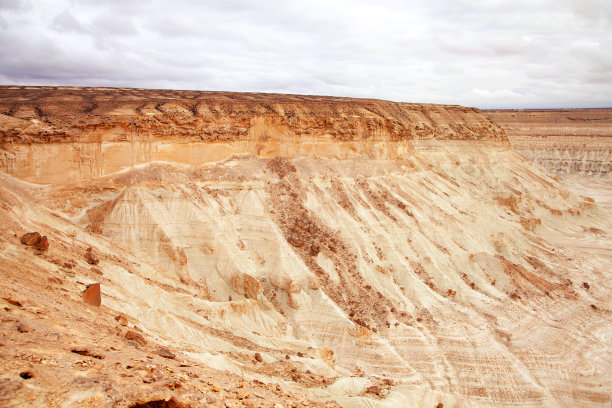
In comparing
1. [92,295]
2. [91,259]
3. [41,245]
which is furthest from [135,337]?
[91,259]

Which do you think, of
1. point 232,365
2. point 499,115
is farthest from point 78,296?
point 499,115

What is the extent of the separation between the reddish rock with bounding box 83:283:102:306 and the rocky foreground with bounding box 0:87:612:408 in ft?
0.22

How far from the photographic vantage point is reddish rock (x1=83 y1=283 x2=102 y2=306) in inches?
538

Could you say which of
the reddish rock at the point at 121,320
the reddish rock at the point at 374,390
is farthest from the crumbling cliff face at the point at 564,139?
the reddish rock at the point at 121,320

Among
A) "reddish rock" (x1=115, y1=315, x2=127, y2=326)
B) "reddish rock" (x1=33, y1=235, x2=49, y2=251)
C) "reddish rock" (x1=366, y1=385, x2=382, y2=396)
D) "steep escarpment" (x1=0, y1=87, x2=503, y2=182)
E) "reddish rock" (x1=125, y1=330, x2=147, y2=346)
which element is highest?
"steep escarpment" (x1=0, y1=87, x2=503, y2=182)


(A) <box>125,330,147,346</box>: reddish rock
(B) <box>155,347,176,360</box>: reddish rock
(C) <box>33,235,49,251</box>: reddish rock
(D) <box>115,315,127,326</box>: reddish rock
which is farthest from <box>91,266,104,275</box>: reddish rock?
(B) <box>155,347,176,360</box>: reddish rock

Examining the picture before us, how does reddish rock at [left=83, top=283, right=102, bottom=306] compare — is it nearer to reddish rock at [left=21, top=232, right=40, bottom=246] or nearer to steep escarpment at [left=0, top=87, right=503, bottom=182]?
reddish rock at [left=21, top=232, right=40, bottom=246]

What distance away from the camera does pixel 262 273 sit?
24031 mm

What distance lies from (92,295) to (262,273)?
35.7 ft

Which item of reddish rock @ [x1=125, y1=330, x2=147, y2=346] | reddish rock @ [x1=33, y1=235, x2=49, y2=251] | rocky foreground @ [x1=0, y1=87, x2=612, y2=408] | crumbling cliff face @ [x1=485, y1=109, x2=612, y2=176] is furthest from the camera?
crumbling cliff face @ [x1=485, y1=109, x2=612, y2=176]

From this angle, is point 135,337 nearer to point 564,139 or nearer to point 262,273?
point 262,273

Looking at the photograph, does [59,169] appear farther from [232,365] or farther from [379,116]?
[379,116]

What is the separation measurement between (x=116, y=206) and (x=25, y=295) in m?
12.9

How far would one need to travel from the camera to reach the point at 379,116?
35875 millimetres
